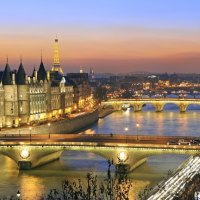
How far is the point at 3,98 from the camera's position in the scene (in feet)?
204

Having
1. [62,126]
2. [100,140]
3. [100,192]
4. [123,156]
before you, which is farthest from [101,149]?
[62,126]

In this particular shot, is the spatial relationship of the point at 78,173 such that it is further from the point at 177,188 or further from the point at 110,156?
the point at 177,188

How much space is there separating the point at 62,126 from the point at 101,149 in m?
25.5

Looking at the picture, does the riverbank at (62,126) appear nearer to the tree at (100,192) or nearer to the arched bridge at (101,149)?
the arched bridge at (101,149)

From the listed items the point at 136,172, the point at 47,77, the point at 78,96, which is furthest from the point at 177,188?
the point at 78,96

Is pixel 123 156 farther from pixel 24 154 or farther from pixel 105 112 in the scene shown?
pixel 105 112

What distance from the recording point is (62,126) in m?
66.3

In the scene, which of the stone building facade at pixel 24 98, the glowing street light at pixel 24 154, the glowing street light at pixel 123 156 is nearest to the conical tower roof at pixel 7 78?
the stone building facade at pixel 24 98

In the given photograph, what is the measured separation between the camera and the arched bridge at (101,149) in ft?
131

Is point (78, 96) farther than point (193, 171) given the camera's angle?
Yes

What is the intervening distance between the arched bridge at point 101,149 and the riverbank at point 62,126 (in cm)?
708

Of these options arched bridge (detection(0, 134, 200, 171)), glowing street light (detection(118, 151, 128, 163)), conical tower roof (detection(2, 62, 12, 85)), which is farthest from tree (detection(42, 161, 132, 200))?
conical tower roof (detection(2, 62, 12, 85))

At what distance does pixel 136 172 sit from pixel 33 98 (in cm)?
2872

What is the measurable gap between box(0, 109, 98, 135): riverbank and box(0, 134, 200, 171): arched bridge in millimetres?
7083
